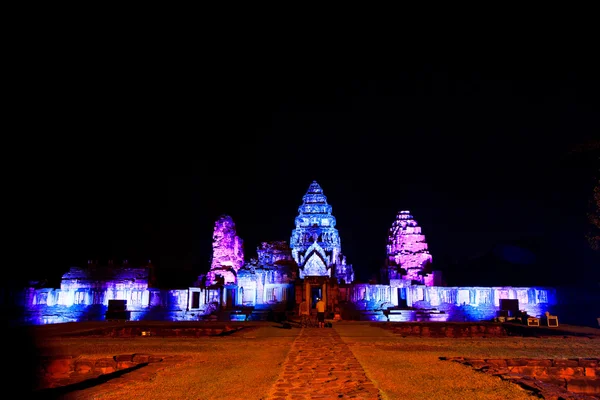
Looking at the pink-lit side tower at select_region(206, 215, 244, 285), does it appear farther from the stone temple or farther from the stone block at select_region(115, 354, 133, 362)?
the stone block at select_region(115, 354, 133, 362)

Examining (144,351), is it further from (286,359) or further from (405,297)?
(405,297)

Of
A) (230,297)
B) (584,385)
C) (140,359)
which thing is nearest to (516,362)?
(584,385)

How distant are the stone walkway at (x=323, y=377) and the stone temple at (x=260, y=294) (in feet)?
84.9

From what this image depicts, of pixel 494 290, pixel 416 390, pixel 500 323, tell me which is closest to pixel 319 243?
pixel 494 290

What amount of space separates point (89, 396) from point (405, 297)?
135ft

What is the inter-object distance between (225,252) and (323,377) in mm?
41605

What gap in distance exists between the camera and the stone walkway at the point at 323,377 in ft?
25.2

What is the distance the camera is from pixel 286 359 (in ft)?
38.4

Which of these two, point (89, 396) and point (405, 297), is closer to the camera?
→ point (89, 396)

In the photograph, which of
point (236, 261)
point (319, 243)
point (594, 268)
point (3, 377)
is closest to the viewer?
point (3, 377)

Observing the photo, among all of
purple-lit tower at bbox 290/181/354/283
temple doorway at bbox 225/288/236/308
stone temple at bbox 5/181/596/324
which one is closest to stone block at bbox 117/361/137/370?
stone temple at bbox 5/181/596/324

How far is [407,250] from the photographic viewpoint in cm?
5597

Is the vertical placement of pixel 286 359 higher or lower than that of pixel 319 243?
lower

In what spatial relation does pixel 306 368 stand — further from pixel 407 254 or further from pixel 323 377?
pixel 407 254
